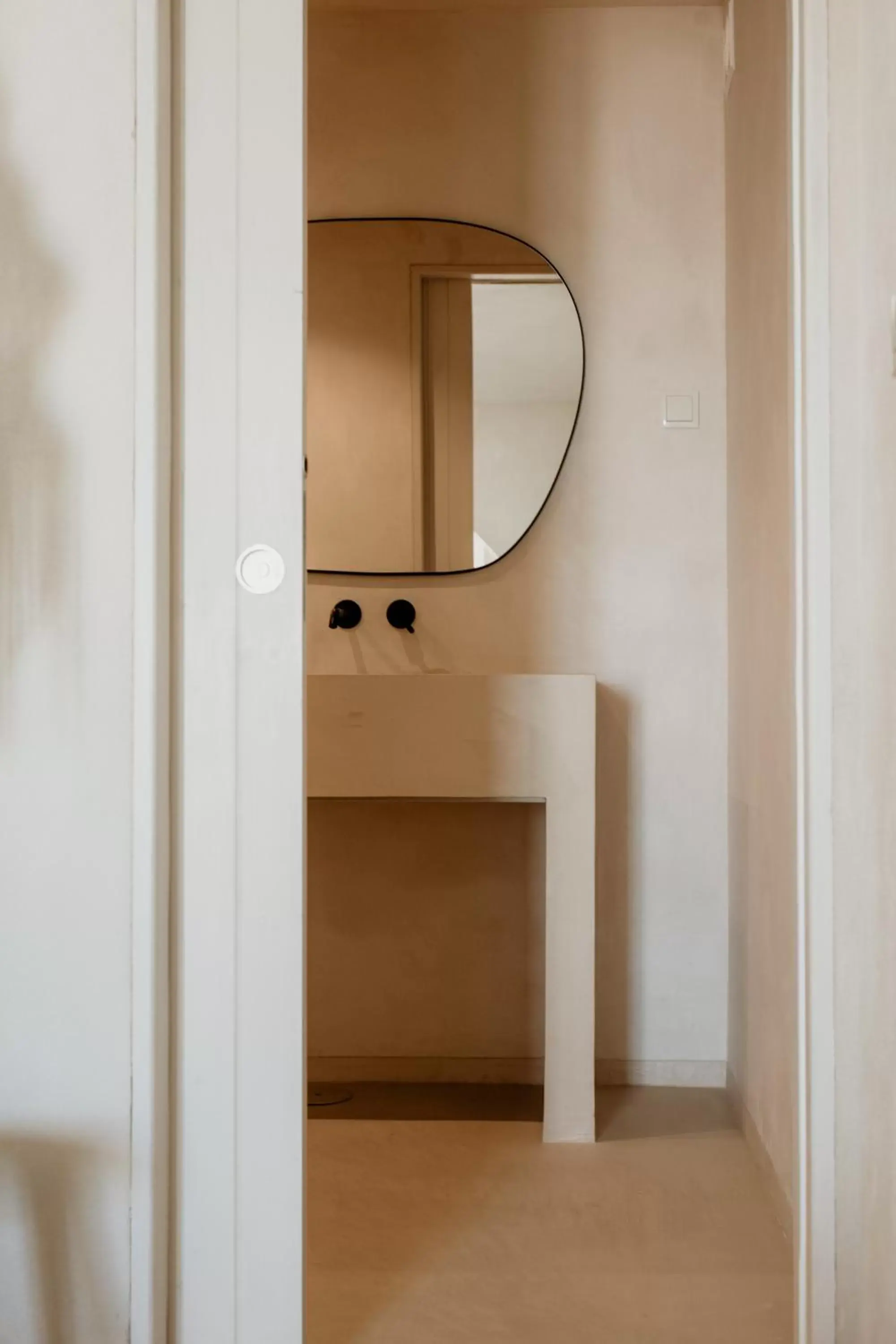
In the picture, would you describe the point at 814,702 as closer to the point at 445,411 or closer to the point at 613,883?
the point at 613,883

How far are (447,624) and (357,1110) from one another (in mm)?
1128

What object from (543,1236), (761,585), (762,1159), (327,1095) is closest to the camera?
(543,1236)

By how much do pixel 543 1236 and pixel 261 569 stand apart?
4.18ft

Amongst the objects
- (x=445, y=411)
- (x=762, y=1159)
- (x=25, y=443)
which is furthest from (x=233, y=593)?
(x=762, y=1159)

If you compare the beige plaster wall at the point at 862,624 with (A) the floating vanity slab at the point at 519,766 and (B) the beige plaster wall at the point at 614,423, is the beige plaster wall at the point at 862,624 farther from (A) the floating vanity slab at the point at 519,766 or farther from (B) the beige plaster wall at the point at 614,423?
(B) the beige plaster wall at the point at 614,423

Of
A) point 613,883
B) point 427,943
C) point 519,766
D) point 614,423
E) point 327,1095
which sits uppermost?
point 614,423

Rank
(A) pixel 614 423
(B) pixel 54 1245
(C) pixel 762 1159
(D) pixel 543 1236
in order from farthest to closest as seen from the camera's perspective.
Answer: (A) pixel 614 423 < (C) pixel 762 1159 < (D) pixel 543 1236 < (B) pixel 54 1245

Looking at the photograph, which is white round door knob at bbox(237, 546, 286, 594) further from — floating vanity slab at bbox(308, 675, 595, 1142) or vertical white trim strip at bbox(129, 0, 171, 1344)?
floating vanity slab at bbox(308, 675, 595, 1142)

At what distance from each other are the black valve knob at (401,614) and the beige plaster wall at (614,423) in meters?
0.04

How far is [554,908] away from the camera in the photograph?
249 centimetres

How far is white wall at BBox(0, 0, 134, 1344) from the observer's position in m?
1.47

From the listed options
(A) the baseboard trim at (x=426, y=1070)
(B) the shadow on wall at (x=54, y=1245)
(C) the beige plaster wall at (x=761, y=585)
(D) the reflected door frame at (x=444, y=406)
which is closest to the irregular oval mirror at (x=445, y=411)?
(D) the reflected door frame at (x=444, y=406)

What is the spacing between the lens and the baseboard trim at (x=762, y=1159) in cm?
206

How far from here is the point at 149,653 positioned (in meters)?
1.47
